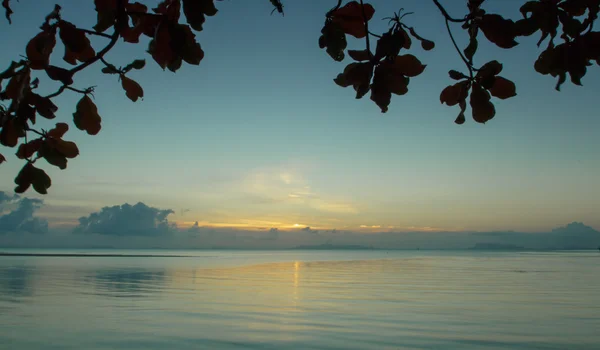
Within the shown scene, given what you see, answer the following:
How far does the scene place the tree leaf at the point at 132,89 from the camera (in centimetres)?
145

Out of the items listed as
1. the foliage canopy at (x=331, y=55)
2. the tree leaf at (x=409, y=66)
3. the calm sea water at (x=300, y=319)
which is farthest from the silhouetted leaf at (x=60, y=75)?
the calm sea water at (x=300, y=319)

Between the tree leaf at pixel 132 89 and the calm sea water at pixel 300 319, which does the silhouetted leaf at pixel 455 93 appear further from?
the calm sea water at pixel 300 319

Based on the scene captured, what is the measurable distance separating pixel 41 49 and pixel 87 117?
257 mm

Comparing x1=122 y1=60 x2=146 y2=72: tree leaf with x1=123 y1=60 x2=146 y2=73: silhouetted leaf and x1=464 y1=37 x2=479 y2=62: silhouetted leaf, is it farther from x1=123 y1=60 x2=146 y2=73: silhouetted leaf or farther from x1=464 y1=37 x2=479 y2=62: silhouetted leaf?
x1=464 y1=37 x2=479 y2=62: silhouetted leaf

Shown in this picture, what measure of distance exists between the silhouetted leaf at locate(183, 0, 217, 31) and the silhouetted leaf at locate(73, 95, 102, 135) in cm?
37

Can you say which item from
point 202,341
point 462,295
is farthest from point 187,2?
point 462,295

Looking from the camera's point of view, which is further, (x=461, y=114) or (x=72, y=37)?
(x=461, y=114)

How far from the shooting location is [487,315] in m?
14.7

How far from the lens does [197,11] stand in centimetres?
129

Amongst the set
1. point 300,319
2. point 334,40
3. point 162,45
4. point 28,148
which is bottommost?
point 300,319

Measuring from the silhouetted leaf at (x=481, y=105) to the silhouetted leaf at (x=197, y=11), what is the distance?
77 cm

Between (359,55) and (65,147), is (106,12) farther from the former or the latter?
(359,55)

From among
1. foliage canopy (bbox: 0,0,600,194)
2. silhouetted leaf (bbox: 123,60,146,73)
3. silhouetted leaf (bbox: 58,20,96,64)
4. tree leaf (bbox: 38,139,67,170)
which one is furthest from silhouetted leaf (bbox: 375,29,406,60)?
tree leaf (bbox: 38,139,67,170)

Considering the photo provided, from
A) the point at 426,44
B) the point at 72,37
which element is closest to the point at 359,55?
the point at 426,44
